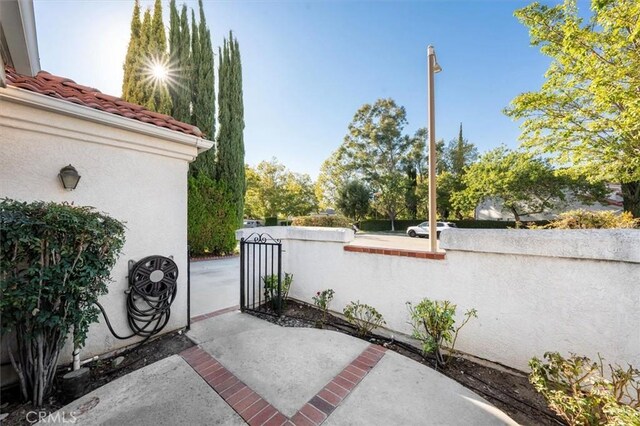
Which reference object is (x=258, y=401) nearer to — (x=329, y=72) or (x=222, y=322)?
(x=222, y=322)

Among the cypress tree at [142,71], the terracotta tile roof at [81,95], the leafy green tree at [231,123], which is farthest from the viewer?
the leafy green tree at [231,123]

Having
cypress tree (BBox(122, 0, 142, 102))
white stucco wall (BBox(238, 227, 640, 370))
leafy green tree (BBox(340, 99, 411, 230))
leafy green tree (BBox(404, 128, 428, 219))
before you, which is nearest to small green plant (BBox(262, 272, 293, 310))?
white stucco wall (BBox(238, 227, 640, 370))

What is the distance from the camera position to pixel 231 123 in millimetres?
12875

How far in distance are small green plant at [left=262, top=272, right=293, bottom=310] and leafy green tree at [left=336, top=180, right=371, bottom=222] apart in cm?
2237

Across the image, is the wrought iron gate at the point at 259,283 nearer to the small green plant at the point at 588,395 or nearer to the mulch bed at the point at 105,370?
the mulch bed at the point at 105,370

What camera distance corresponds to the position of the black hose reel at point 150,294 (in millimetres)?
3244

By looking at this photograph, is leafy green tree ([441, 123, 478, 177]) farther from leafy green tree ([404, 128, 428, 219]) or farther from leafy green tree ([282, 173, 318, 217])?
leafy green tree ([282, 173, 318, 217])

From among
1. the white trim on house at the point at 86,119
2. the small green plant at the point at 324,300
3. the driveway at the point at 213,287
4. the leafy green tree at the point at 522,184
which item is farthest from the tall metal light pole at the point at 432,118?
the leafy green tree at the point at 522,184

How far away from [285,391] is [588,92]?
11535 millimetres

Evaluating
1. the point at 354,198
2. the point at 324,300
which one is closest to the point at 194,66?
the point at 324,300

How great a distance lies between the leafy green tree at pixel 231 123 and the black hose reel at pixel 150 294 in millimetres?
9280

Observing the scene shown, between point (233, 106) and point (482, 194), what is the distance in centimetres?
2129

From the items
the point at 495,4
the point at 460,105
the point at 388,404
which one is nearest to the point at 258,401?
the point at 388,404

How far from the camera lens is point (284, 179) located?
1090 inches
